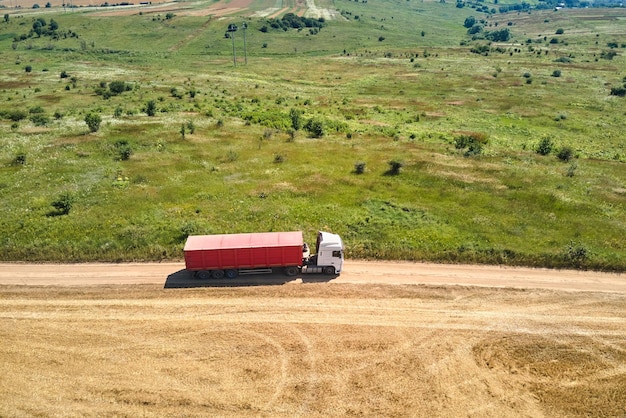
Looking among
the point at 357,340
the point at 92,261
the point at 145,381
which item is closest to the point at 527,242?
the point at 357,340

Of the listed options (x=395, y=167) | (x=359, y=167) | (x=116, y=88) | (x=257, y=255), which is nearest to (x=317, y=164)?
(x=359, y=167)

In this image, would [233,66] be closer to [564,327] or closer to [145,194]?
[145,194]

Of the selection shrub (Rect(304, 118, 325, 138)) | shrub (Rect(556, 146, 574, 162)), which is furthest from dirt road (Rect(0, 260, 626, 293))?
shrub (Rect(304, 118, 325, 138))

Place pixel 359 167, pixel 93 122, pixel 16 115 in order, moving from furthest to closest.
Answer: pixel 16 115
pixel 93 122
pixel 359 167

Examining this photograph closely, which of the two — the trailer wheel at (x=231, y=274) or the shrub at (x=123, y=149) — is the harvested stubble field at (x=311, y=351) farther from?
the shrub at (x=123, y=149)

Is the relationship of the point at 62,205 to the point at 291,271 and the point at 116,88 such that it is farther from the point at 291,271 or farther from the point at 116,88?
the point at 116,88

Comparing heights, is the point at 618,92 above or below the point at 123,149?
above
